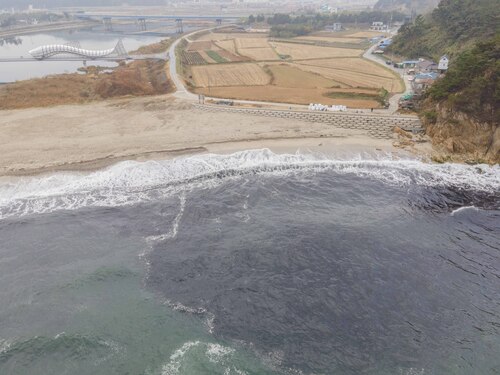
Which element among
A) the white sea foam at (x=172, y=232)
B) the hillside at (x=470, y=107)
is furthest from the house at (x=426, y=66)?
the white sea foam at (x=172, y=232)

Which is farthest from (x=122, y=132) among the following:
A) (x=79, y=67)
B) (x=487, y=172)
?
(x=79, y=67)

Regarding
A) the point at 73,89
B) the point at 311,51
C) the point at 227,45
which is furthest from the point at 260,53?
the point at 73,89

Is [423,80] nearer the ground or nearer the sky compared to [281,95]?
nearer the sky

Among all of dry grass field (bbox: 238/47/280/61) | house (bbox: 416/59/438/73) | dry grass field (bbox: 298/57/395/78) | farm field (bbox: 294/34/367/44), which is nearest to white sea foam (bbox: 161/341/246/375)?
house (bbox: 416/59/438/73)

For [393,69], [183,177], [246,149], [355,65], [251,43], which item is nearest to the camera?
[183,177]

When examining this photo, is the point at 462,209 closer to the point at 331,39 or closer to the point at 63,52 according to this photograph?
the point at 63,52

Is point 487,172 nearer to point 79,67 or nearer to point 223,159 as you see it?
point 223,159
